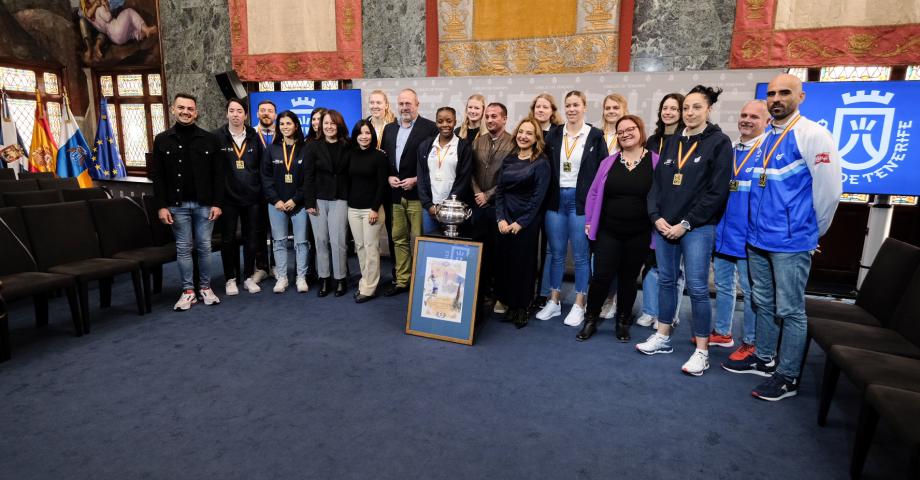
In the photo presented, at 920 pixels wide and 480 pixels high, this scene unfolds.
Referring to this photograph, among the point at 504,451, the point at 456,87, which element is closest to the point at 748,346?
the point at 504,451

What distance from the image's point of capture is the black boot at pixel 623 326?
3275 mm

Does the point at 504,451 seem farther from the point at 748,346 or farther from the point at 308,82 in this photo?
the point at 308,82

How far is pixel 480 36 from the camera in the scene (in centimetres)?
536

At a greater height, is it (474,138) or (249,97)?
(249,97)

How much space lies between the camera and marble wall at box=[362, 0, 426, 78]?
563 centimetres

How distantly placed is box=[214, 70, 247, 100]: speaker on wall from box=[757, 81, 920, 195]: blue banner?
564 centimetres

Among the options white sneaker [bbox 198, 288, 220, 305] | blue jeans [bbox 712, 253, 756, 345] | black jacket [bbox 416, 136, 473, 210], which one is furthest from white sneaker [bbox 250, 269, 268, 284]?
blue jeans [bbox 712, 253, 756, 345]

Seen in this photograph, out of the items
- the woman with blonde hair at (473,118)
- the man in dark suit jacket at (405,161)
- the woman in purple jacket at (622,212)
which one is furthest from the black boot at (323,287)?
the woman in purple jacket at (622,212)

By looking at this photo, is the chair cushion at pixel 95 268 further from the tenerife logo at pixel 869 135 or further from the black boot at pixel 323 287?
the tenerife logo at pixel 869 135

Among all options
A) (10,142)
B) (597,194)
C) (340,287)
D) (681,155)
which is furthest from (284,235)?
(10,142)

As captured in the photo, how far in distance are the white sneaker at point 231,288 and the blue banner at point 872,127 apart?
4.55 m

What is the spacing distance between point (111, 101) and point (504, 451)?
8418mm

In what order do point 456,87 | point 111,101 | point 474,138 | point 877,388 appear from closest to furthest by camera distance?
1. point 877,388
2. point 474,138
3. point 456,87
4. point 111,101

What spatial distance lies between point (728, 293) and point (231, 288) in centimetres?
367
